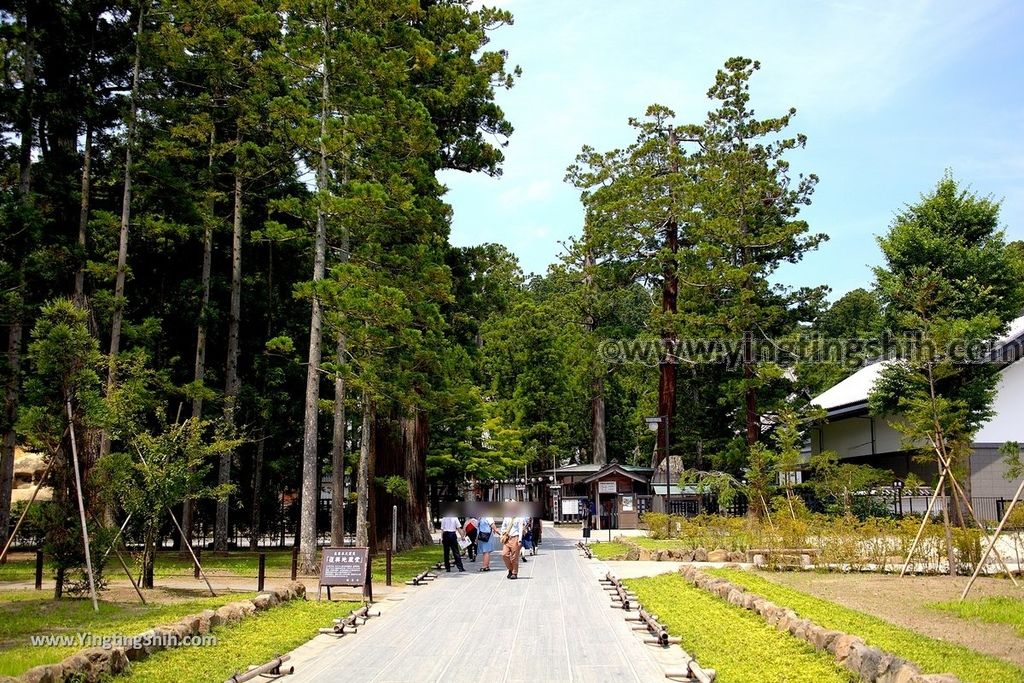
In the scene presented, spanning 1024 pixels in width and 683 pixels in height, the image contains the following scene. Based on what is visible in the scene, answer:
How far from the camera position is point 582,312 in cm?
5462

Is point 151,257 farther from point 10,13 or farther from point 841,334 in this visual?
point 841,334

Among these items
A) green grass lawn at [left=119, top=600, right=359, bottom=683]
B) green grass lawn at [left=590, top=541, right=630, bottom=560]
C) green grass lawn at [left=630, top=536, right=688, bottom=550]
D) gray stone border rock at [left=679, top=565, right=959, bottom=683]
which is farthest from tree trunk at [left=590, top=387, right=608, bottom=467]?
green grass lawn at [left=119, top=600, right=359, bottom=683]

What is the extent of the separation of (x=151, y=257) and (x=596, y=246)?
19460 millimetres

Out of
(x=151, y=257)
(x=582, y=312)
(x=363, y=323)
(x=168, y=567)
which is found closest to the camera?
(x=363, y=323)

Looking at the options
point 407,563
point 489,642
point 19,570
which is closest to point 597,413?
point 407,563

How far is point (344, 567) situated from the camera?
49.0 feet

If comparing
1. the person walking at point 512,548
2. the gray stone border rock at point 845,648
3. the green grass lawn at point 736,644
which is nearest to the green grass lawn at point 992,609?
the gray stone border rock at point 845,648

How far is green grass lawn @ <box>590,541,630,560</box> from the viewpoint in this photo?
2512cm

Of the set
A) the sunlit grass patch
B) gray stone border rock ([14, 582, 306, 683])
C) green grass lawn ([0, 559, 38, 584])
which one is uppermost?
gray stone border rock ([14, 582, 306, 683])

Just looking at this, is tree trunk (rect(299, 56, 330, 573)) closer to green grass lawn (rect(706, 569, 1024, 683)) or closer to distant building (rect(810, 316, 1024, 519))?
green grass lawn (rect(706, 569, 1024, 683))

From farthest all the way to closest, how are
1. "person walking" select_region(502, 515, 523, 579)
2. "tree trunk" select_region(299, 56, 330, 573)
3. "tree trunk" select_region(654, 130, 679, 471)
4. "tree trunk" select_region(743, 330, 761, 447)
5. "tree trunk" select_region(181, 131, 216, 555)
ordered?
"tree trunk" select_region(654, 130, 679, 471), "tree trunk" select_region(743, 330, 761, 447), "tree trunk" select_region(181, 131, 216, 555), "tree trunk" select_region(299, 56, 330, 573), "person walking" select_region(502, 515, 523, 579)

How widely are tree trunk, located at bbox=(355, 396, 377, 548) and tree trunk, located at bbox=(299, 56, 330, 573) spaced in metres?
1.18

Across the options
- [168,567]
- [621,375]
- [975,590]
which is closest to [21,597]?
[168,567]

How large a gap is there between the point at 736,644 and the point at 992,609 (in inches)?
185
